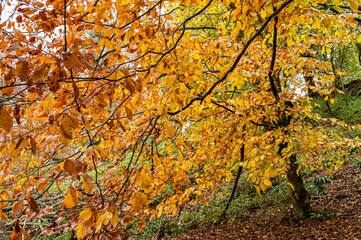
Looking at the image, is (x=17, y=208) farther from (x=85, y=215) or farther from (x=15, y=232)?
(x=85, y=215)

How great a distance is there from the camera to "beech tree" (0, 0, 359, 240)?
4.56ft

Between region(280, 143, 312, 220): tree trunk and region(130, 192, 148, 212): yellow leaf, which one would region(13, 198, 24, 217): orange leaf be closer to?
region(130, 192, 148, 212): yellow leaf

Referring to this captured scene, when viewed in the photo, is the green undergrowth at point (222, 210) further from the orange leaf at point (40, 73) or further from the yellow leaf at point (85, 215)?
the orange leaf at point (40, 73)

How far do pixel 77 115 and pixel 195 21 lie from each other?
22.8ft

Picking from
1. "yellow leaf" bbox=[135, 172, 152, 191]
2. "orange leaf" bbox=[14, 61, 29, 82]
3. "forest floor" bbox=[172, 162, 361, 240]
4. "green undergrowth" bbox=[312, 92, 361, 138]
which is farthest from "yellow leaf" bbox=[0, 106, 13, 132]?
"green undergrowth" bbox=[312, 92, 361, 138]

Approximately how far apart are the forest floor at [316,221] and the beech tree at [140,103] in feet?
1.33

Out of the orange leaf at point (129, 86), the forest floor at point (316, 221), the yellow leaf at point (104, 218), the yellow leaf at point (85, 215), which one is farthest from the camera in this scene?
the forest floor at point (316, 221)

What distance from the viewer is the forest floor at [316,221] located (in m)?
4.67

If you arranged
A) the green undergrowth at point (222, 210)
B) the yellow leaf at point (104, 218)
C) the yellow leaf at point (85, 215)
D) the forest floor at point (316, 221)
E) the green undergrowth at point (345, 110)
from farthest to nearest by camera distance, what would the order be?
the green undergrowth at point (345, 110) → the green undergrowth at point (222, 210) → the forest floor at point (316, 221) → the yellow leaf at point (85, 215) → the yellow leaf at point (104, 218)

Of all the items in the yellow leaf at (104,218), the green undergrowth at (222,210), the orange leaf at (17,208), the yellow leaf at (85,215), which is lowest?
the green undergrowth at (222,210)

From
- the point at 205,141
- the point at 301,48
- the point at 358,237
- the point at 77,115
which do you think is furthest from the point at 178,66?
the point at 358,237

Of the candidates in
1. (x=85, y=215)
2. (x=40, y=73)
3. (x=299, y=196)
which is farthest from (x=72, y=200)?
(x=299, y=196)

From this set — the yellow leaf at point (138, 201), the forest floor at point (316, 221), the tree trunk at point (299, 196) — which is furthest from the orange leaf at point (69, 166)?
the forest floor at point (316, 221)

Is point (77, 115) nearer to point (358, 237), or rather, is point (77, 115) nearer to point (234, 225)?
point (358, 237)
